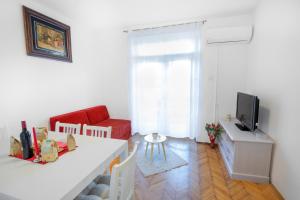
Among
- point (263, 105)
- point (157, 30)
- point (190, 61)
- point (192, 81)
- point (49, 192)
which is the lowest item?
point (49, 192)

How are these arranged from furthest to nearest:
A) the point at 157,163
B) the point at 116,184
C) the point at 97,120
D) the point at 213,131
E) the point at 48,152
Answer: the point at 97,120 → the point at 213,131 → the point at 157,163 → the point at 48,152 → the point at 116,184

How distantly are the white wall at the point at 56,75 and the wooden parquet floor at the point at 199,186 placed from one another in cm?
172

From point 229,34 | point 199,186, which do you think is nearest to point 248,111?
point 199,186

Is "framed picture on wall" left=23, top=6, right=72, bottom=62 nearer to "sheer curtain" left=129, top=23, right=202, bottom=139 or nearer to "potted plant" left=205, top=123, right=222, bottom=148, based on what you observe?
"sheer curtain" left=129, top=23, right=202, bottom=139

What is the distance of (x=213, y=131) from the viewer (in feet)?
9.80

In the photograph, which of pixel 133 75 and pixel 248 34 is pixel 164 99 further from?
pixel 248 34

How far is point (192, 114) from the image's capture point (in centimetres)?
327

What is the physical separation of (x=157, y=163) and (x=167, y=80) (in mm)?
1776

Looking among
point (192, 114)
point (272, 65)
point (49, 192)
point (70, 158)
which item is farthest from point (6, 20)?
point (272, 65)

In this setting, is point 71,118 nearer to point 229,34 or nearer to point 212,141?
point 212,141

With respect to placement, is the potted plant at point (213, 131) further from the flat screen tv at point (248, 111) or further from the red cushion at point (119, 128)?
the red cushion at point (119, 128)

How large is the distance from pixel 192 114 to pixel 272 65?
1.63m

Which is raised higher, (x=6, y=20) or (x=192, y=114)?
Result: (x=6, y=20)

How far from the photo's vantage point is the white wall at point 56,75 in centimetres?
199
